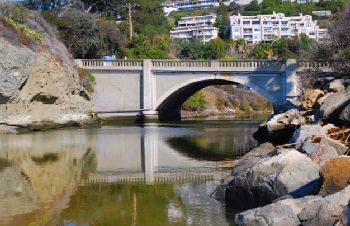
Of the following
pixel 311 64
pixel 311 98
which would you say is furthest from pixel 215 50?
pixel 311 98

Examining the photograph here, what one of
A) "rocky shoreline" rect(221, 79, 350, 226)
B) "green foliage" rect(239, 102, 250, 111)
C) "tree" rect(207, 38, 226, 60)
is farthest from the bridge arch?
"tree" rect(207, 38, 226, 60)

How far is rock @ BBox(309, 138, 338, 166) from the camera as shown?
45.2ft

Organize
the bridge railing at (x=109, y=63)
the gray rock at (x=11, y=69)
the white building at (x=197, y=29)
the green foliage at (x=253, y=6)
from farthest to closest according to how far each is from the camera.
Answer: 1. the green foliage at (x=253, y=6)
2. the white building at (x=197, y=29)
3. the bridge railing at (x=109, y=63)
4. the gray rock at (x=11, y=69)

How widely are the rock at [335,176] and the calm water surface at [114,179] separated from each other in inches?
104

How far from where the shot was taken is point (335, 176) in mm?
10945

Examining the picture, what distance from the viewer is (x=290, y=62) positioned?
147 feet

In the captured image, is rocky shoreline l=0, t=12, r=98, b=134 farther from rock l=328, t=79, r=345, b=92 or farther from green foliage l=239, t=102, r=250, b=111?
green foliage l=239, t=102, r=250, b=111

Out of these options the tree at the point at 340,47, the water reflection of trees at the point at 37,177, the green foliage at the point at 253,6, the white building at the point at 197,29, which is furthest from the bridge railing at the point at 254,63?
the green foliage at the point at 253,6

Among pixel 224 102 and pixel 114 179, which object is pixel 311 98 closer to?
pixel 114 179

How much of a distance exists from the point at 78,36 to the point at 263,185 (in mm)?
43384

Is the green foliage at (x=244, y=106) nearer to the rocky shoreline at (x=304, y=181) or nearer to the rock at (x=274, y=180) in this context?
the rocky shoreline at (x=304, y=181)

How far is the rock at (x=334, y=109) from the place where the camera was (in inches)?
720

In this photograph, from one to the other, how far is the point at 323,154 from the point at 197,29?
141236 millimetres

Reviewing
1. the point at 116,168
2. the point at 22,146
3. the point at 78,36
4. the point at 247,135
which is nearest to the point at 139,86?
the point at 78,36
